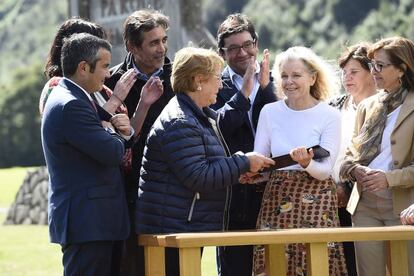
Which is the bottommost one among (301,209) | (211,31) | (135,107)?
(301,209)

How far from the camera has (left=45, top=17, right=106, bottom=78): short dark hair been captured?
6043mm

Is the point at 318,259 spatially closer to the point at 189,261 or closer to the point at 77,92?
the point at 189,261

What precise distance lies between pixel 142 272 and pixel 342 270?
1.13 meters

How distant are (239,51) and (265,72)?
22 centimetres

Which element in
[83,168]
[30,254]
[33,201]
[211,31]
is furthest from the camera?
[211,31]

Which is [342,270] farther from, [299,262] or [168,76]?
[168,76]

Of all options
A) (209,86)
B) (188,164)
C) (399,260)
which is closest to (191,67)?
(209,86)

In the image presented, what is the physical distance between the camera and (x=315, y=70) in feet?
19.6

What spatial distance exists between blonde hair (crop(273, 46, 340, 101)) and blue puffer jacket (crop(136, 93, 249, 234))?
658 mm

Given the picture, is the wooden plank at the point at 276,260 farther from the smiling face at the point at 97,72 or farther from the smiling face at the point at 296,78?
the smiling face at the point at 97,72

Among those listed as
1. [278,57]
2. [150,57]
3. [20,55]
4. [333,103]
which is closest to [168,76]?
[150,57]

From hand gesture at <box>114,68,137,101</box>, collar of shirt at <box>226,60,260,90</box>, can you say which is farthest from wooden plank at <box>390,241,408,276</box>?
hand gesture at <box>114,68,137,101</box>

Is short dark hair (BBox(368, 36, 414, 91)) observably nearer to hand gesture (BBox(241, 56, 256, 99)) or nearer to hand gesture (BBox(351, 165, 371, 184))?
hand gesture (BBox(351, 165, 371, 184))

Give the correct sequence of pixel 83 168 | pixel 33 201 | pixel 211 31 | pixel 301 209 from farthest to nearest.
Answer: pixel 211 31 < pixel 33 201 < pixel 301 209 < pixel 83 168
